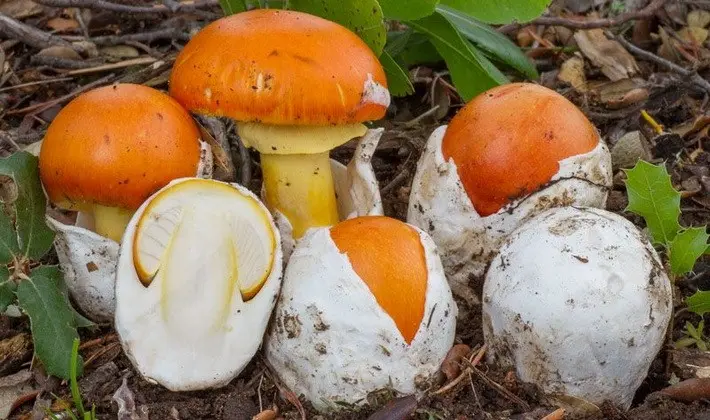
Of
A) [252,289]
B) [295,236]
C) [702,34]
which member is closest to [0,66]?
[295,236]

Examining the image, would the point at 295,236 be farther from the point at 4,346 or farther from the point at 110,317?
the point at 4,346

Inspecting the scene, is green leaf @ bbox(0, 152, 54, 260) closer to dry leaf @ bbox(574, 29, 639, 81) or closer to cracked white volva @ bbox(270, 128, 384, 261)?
cracked white volva @ bbox(270, 128, 384, 261)

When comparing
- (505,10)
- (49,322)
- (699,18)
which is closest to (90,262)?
(49,322)

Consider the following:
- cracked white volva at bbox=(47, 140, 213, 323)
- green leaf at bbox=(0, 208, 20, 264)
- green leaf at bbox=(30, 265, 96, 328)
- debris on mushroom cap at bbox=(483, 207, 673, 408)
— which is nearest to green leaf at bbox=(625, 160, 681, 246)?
debris on mushroom cap at bbox=(483, 207, 673, 408)

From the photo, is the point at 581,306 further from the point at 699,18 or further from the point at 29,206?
the point at 699,18

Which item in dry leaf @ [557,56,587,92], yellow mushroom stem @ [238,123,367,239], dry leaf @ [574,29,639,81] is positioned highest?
yellow mushroom stem @ [238,123,367,239]

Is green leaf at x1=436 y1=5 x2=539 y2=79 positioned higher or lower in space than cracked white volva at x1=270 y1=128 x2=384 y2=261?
higher
